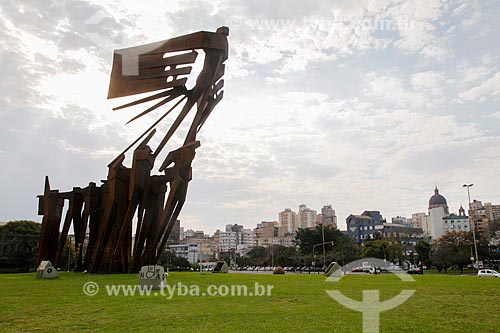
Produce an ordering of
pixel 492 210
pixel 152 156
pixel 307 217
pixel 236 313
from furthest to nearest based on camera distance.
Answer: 1. pixel 307 217
2. pixel 492 210
3. pixel 152 156
4. pixel 236 313

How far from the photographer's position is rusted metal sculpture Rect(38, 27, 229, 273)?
2003cm

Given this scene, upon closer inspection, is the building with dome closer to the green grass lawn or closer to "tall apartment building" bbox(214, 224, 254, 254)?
"tall apartment building" bbox(214, 224, 254, 254)

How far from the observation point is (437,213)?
112 metres

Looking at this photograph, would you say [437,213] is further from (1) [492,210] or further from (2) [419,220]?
(2) [419,220]

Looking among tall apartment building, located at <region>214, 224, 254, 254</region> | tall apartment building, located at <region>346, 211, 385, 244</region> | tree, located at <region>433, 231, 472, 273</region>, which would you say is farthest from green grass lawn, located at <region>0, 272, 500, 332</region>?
tall apartment building, located at <region>214, 224, 254, 254</region>

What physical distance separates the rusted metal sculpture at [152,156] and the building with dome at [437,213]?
9726 centimetres

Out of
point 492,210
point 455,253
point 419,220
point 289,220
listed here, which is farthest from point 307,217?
point 455,253

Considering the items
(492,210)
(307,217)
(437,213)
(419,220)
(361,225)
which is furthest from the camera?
(307,217)

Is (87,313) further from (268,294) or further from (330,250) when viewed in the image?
(330,250)

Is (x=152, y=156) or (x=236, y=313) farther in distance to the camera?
(x=152, y=156)

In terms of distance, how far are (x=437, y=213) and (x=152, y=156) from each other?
345ft

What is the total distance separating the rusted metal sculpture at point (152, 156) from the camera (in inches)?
789

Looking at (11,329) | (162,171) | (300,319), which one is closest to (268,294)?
(300,319)

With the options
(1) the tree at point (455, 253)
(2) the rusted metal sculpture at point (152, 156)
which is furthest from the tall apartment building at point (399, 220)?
(2) the rusted metal sculpture at point (152, 156)
